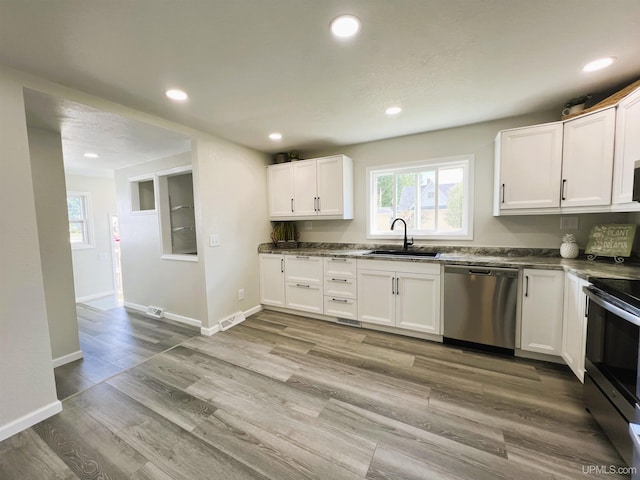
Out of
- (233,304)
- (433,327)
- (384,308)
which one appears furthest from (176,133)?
(433,327)

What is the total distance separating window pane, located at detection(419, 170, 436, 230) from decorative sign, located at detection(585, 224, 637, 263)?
143 centimetres

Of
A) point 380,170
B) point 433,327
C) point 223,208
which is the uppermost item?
point 380,170

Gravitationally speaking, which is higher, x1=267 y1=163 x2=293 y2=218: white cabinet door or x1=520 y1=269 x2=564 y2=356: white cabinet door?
x1=267 y1=163 x2=293 y2=218: white cabinet door

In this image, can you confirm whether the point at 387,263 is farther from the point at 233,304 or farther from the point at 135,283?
the point at 135,283

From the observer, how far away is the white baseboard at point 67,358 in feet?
8.18

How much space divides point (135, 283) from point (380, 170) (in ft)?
13.5

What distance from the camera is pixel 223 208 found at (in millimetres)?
3250

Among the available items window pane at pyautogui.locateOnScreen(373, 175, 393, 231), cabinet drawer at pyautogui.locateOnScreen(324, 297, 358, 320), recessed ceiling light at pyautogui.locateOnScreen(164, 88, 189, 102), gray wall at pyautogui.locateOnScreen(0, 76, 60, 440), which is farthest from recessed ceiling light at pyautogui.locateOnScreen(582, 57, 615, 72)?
gray wall at pyautogui.locateOnScreen(0, 76, 60, 440)

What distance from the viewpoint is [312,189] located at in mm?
→ 3598

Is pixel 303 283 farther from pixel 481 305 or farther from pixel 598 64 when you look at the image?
pixel 598 64

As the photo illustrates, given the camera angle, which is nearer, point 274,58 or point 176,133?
point 274,58

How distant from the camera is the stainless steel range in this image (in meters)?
1.29

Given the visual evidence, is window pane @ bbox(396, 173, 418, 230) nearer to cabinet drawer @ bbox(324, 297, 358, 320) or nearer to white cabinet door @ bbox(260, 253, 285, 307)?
cabinet drawer @ bbox(324, 297, 358, 320)

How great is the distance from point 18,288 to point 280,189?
9.12 feet
